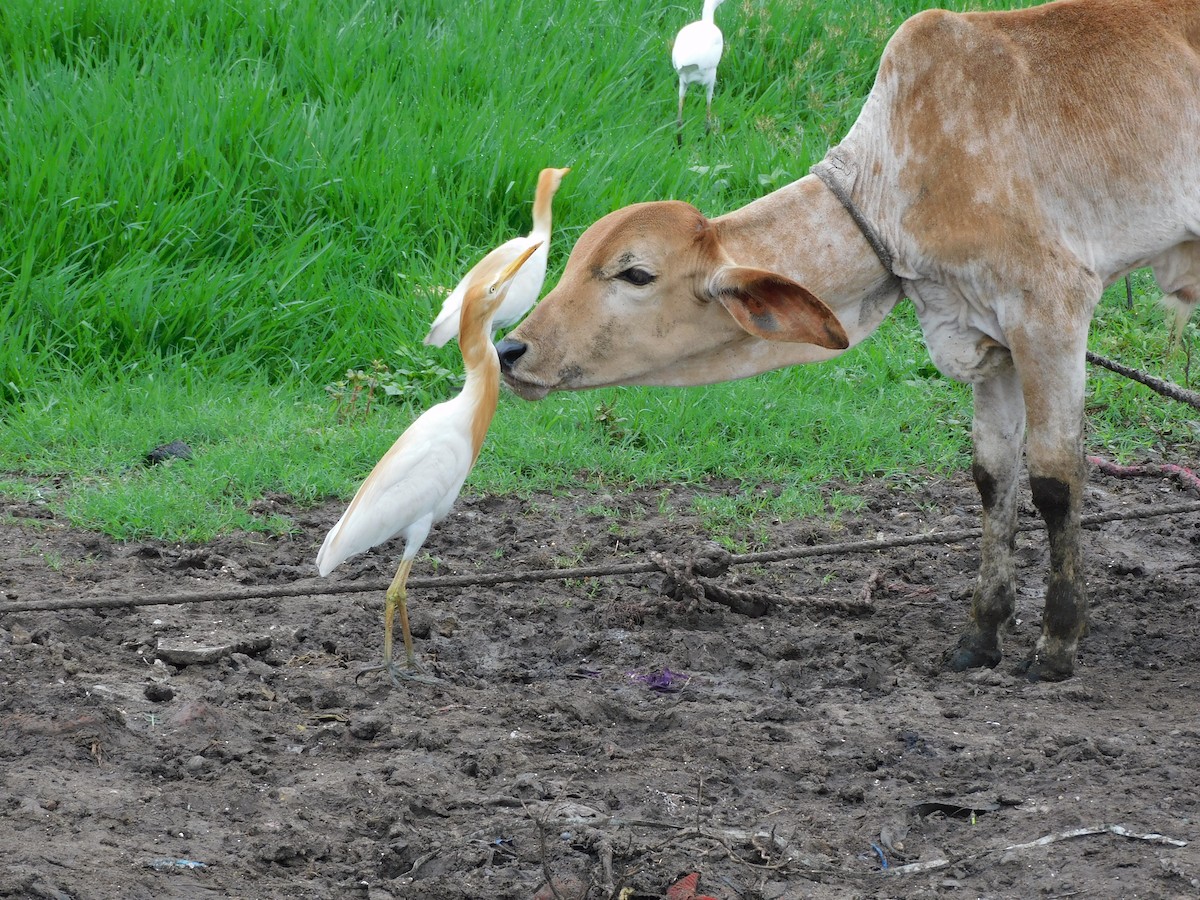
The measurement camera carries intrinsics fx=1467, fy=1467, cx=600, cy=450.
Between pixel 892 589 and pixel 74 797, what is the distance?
2.61 metres

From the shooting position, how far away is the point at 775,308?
12.0 ft

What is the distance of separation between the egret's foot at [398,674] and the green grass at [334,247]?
1.30m

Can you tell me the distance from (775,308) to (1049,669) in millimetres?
1265

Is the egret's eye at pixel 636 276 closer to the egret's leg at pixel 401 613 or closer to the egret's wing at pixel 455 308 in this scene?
the egret's leg at pixel 401 613

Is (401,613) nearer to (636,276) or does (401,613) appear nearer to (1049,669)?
(636,276)

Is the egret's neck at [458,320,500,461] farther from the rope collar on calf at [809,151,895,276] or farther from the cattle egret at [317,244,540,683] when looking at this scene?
the rope collar on calf at [809,151,895,276]

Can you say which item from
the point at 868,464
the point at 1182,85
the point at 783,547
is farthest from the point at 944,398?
the point at 1182,85

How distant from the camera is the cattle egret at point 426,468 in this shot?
152 inches

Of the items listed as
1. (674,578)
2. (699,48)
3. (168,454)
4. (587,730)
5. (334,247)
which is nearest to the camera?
(587,730)

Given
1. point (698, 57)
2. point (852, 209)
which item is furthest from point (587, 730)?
point (698, 57)

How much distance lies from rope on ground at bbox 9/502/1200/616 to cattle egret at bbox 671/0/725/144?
4.12 meters

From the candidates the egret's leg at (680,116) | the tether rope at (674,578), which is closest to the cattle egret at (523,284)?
the tether rope at (674,578)

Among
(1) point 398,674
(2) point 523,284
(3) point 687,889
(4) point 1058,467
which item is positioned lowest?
(1) point 398,674

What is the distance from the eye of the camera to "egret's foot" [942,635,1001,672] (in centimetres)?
416
